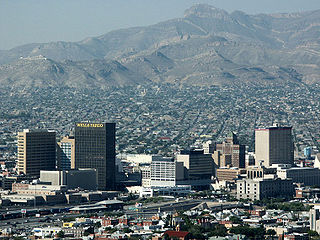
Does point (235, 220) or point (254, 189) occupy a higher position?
point (254, 189)

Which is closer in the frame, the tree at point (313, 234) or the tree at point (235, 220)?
the tree at point (313, 234)

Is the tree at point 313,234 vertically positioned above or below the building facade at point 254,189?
below

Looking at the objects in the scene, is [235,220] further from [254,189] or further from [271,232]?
[254,189]

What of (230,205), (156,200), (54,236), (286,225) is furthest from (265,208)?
(54,236)

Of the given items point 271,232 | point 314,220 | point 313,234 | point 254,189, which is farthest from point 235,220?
point 254,189

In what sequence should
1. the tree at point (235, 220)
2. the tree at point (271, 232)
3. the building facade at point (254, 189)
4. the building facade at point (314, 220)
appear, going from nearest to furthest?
the tree at point (271, 232) < the building facade at point (314, 220) < the tree at point (235, 220) < the building facade at point (254, 189)

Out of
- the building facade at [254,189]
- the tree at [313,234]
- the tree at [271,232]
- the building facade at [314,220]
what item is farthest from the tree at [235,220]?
the building facade at [254,189]

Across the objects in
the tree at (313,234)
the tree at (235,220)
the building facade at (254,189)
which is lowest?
the tree at (313,234)

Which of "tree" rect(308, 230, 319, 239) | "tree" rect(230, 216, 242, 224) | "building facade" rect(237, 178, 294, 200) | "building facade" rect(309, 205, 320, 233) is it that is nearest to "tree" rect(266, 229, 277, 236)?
"tree" rect(308, 230, 319, 239)

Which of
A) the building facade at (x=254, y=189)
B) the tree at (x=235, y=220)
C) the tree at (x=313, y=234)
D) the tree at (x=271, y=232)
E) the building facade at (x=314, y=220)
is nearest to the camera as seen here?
the tree at (x=313, y=234)

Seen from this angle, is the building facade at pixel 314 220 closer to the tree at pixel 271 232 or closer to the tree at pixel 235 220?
the tree at pixel 271 232

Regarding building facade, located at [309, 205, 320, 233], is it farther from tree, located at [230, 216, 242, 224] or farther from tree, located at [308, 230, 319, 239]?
tree, located at [230, 216, 242, 224]

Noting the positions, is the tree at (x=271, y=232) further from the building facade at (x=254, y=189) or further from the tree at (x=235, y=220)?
the building facade at (x=254, y=189)
